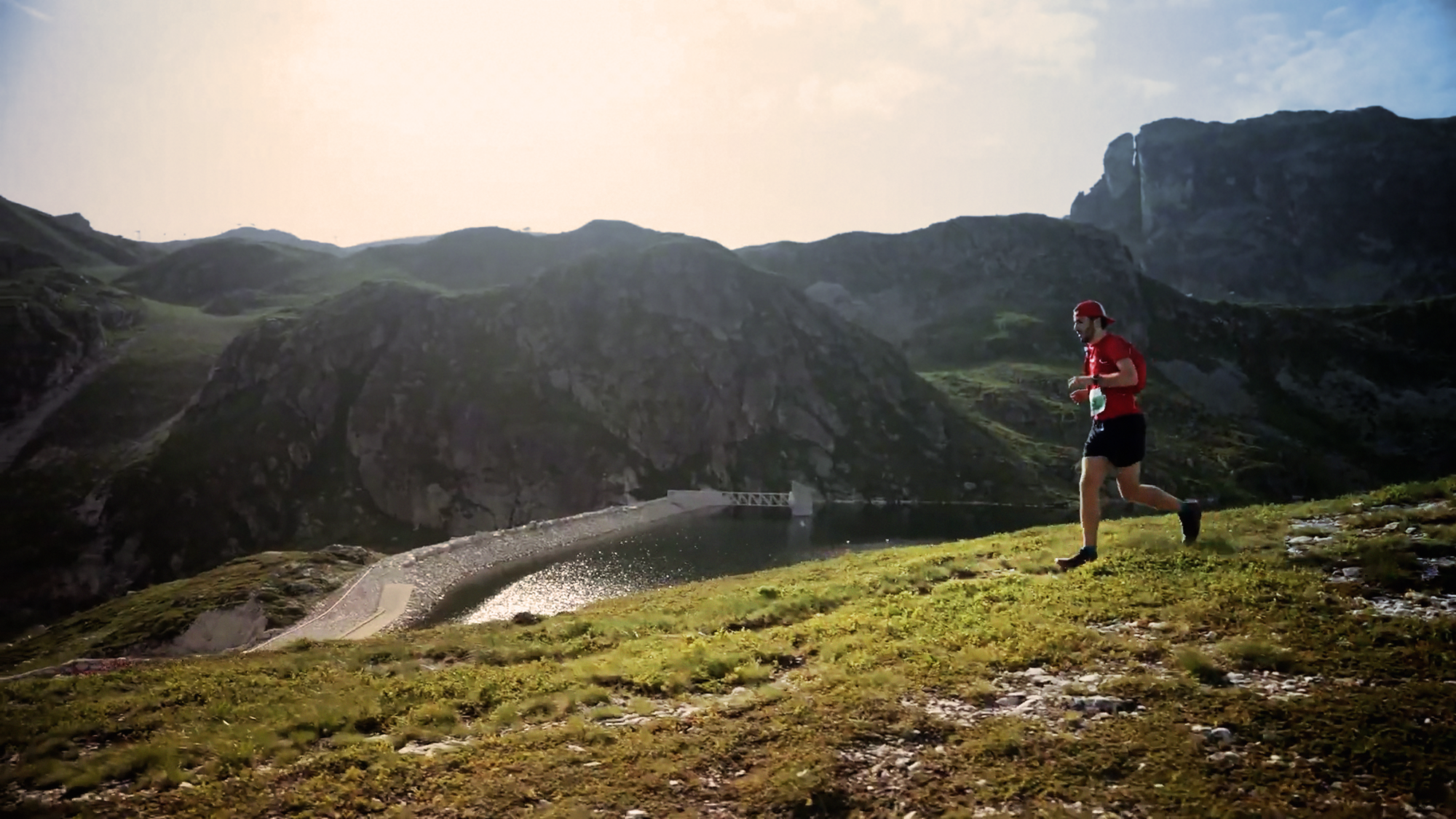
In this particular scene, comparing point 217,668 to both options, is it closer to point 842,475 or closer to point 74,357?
point 842,475

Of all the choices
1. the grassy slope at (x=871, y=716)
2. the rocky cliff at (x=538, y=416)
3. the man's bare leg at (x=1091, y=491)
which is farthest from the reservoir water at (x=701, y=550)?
the man's bare leg at (x=1091, y=491)

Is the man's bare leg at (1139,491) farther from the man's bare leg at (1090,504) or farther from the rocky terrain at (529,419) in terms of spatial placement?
the rocky terrain at (529,419)

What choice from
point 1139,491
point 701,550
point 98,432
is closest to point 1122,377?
point 1139,491

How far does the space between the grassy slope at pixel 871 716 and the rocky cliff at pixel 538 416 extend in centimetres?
11040

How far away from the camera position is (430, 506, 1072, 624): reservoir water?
213 ft

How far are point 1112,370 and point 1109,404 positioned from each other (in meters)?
0.71

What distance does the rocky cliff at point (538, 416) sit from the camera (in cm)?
11781

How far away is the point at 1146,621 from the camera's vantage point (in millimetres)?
11922

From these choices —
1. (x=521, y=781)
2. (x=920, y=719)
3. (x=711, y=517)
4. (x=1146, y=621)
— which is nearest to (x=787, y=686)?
(x=920, y=719)

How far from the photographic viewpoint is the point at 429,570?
2781 inches

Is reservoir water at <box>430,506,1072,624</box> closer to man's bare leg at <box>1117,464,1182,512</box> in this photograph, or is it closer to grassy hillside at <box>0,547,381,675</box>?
grassy hillside at <box>0,547,381,675</box>

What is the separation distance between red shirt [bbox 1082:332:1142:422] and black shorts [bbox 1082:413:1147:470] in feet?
0.44

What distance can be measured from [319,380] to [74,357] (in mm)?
66911

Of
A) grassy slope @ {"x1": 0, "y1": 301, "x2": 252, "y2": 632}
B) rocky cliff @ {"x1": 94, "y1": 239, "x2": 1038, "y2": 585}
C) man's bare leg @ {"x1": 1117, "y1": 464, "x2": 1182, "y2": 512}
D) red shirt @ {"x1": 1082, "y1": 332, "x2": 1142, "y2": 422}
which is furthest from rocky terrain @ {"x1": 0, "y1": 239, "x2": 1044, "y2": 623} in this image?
red shirt @ {"x1": 1082, "y1": 332, "x2": 1142, "y2": 422}
